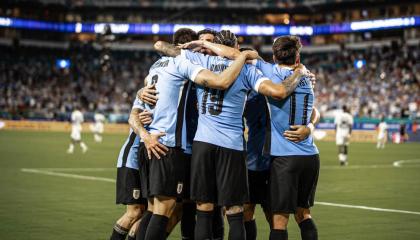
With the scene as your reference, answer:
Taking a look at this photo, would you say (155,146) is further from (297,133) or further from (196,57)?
(297,133)

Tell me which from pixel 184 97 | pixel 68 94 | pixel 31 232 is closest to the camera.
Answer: pixel 184 97

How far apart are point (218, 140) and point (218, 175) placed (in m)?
0.36

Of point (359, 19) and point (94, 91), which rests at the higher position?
point (359, 19)

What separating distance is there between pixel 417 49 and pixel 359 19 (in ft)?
49.7

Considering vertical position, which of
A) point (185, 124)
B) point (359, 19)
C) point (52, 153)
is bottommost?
point (52, 153)

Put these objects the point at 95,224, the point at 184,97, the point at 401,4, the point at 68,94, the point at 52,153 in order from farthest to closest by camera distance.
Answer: the point at 401,4 < the point at 68,94 < the point at 52,153 < the point at 95,224 < the point at 184,97

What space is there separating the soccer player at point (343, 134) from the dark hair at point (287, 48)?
19821 mm

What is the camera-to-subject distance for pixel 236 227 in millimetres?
7598

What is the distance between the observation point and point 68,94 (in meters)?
73.9

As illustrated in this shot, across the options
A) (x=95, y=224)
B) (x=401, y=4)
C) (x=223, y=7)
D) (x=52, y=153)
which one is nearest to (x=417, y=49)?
(x=401, y=4)

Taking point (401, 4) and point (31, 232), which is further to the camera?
point (401, 4)

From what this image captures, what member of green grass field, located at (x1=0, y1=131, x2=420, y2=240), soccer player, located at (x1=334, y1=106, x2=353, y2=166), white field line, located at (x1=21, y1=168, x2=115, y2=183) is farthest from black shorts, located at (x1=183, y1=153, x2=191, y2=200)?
soccer player, located at (x1=334, y1=106, x2=353, y2=166)

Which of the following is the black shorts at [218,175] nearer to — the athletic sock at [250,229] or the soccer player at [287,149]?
the soccer player at [287,149]

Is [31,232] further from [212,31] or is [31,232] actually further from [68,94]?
[68,94]
